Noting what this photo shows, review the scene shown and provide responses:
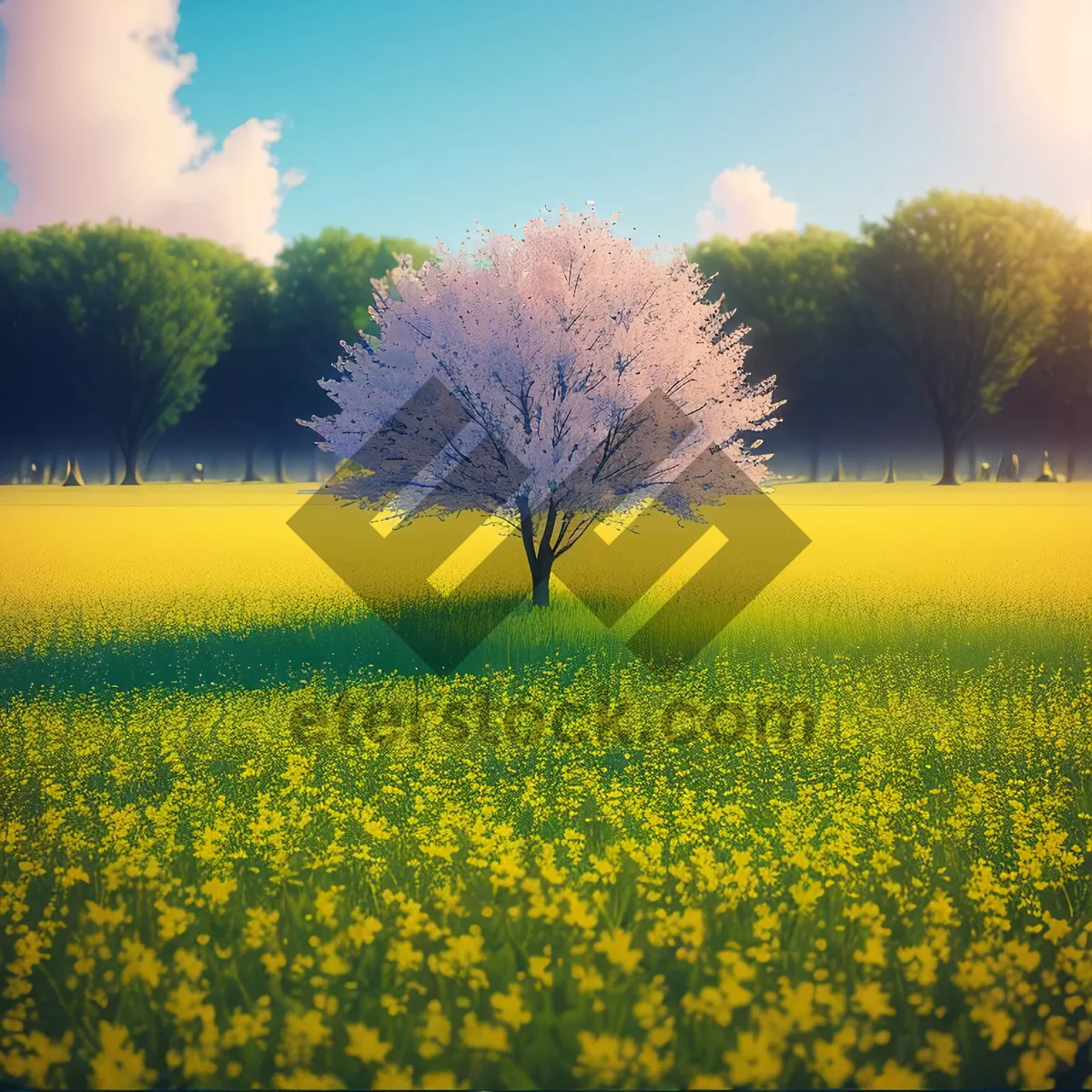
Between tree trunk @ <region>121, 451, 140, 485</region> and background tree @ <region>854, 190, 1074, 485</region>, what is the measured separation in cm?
5448

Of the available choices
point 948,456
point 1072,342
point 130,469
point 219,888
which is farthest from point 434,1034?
point 1072,342

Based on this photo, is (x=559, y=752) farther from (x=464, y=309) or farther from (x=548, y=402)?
(x=464, y=309)

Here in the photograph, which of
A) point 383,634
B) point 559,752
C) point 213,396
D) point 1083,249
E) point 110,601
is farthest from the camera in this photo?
point 213,396

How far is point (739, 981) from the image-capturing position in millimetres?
5062

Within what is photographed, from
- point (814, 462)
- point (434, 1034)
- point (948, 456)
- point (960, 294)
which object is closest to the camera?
point (434, 1034)

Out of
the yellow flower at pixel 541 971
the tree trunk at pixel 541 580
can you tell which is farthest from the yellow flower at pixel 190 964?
the tree trunk at pixel 541 580

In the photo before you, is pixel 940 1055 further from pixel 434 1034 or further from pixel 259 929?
pixel 259 929

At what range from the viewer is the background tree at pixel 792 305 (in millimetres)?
69812

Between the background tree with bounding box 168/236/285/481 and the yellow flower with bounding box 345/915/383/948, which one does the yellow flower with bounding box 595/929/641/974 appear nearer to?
the yellow flower with bounding box 345/915/383/948

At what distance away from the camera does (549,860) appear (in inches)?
242

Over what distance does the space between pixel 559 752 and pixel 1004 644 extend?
8900mm

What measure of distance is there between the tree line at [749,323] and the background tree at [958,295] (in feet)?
0.41

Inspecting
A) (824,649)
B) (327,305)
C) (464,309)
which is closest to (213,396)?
(327,305)

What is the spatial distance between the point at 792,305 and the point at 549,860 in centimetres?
6993
